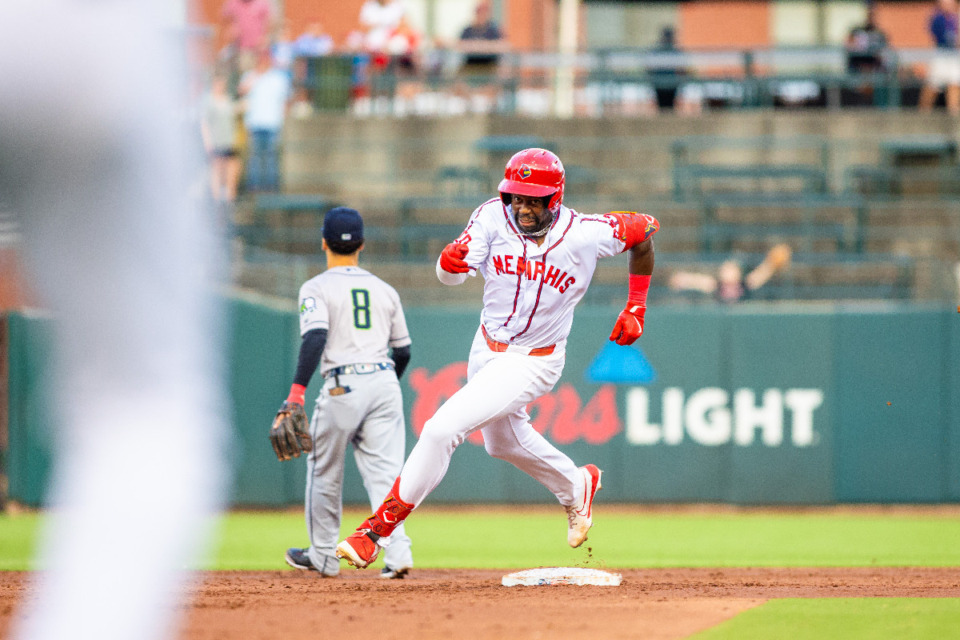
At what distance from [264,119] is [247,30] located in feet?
4.78

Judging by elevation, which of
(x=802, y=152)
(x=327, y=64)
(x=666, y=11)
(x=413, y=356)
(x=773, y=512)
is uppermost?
(x=666, y=11)

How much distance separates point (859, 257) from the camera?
13516 millimetres

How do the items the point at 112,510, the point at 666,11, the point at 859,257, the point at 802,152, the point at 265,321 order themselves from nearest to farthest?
the point at 112,510
the point at 265,321
the point at 859,257
the point at 802,152
the point at 666,11

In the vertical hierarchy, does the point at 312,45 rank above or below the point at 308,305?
above

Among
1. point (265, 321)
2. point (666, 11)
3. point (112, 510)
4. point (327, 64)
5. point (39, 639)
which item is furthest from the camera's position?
point (666, 11)

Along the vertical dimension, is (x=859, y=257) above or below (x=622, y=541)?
above

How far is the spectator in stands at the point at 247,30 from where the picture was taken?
16.3 metres

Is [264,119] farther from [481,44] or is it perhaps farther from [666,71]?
[666,71]

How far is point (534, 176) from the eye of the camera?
5812 millimetres

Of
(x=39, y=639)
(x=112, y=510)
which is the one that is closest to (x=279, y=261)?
(x=39, y=639)

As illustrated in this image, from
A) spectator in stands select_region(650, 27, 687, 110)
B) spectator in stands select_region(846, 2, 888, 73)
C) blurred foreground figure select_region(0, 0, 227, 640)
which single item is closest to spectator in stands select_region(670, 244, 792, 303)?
spectator in stands select_region(650, 27, 687, 110)

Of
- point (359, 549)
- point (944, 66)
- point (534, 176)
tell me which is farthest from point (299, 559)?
point (944, 66)

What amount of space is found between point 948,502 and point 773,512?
1.61 meters

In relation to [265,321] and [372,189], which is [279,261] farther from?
[372,189]
